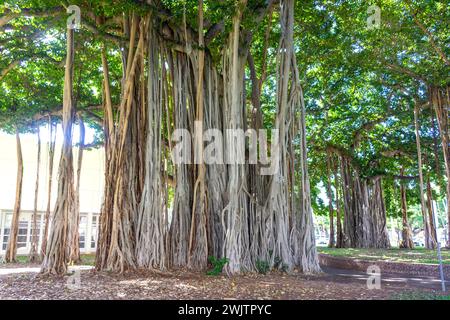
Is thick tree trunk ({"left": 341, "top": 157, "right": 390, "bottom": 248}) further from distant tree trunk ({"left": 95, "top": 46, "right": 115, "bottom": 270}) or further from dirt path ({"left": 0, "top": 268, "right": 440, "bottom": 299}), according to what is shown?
distant tree trunk ({"left": 95, "top": 46, "right": 115, "bottom": 270})

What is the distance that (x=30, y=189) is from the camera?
36.9ft

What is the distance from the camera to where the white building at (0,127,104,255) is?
11047 mm

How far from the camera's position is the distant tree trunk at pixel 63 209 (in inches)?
163

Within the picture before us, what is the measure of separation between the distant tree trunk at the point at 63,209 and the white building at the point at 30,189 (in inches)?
266

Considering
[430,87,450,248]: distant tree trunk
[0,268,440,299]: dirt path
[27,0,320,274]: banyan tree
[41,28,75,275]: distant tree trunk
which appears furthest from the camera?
[430,87,450,248]: distant tree trunk

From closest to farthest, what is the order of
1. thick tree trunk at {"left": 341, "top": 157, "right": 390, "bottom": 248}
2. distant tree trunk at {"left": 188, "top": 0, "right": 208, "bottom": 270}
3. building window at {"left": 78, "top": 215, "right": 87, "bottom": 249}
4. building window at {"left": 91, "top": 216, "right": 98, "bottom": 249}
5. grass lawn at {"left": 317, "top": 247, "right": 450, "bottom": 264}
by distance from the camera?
distant tree trunk at {"left": 188, "top": 0, "right": 208, "bottom": 270}, grass lawn at {"left": 317, "top": 247, "right": 450, "bottom": 264}, thick tree trunk at {"left": 341, "top": 157, "right": 390, "bottom": 248}, building window at {"left": 78, "top": 215, "right": 87, "bottom": 249}, building window at {"left": 91, "top": 216, "right": 98, "bottom": 249}

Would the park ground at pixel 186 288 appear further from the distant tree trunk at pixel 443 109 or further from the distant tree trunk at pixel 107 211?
the distant tree trunk at pixel 443 109

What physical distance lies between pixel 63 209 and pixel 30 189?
317 inches

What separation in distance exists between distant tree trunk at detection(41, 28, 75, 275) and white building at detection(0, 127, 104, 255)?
22.2 ft

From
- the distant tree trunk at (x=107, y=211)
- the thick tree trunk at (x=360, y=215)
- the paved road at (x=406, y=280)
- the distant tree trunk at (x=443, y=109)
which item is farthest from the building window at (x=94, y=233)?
the distant tree trunk at (x=443, y=109)

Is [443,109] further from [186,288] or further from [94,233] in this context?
[94,233]

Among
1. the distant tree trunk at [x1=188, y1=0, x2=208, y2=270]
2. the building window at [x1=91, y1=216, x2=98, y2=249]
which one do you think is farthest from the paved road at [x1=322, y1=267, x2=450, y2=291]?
the building window at [x1=91, y1=216, x2=98, y2=249]

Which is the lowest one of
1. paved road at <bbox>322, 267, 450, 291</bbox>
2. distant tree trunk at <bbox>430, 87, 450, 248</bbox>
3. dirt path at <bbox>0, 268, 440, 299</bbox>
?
paved road at <bbox>322, 267, 450, 291</bbox>

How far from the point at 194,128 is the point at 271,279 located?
225cm
